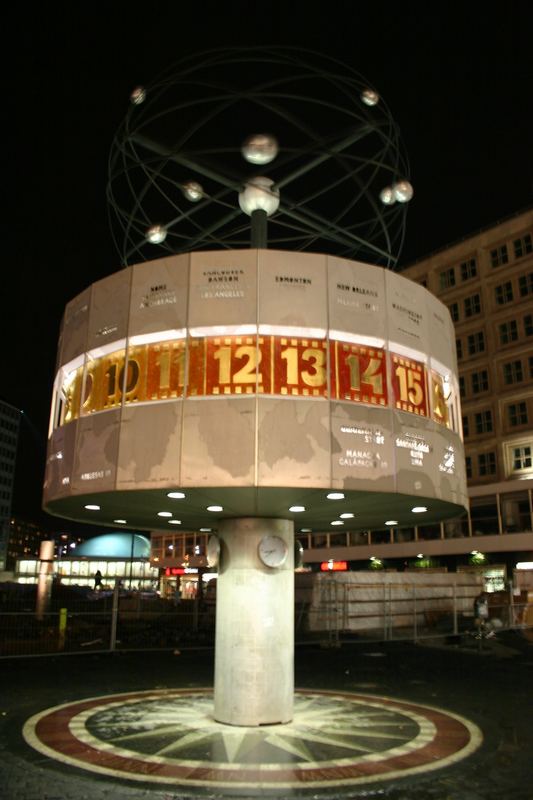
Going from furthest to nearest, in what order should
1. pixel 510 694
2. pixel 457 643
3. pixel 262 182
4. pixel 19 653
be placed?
pixel 457 643, pixel 19 653, pixel 510 694, pixel 262 182

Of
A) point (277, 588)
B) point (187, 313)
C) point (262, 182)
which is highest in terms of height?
point (262, 182)

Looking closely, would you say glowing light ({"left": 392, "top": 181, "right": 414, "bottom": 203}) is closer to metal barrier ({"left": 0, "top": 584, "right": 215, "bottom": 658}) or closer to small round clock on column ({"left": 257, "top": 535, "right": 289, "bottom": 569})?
small round clock on column ({"left": 257, "top": 535, "right": 289, "bottom": 569})

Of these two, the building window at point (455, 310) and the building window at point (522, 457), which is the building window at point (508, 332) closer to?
the building window at point (455, 310)

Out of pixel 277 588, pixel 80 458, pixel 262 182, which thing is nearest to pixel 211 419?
pixel 80 458

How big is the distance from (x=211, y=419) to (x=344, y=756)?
19.9 ft

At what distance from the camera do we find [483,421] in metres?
71.9

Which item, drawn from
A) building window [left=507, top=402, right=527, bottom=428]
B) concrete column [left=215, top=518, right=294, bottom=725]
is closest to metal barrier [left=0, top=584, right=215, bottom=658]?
concrete column [left=215, top=518, right=294, bottom=725]

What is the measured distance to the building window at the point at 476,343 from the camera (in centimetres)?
7312

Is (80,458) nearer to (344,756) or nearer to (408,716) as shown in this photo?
(344,756)

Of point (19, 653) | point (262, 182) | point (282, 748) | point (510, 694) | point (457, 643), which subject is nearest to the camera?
point (282, 748)

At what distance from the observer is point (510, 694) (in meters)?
17.4

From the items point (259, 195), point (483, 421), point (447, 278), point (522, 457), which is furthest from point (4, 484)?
point (259, 195)

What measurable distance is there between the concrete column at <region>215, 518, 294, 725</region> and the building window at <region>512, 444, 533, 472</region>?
189 feet

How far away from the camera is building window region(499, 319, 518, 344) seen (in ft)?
229
